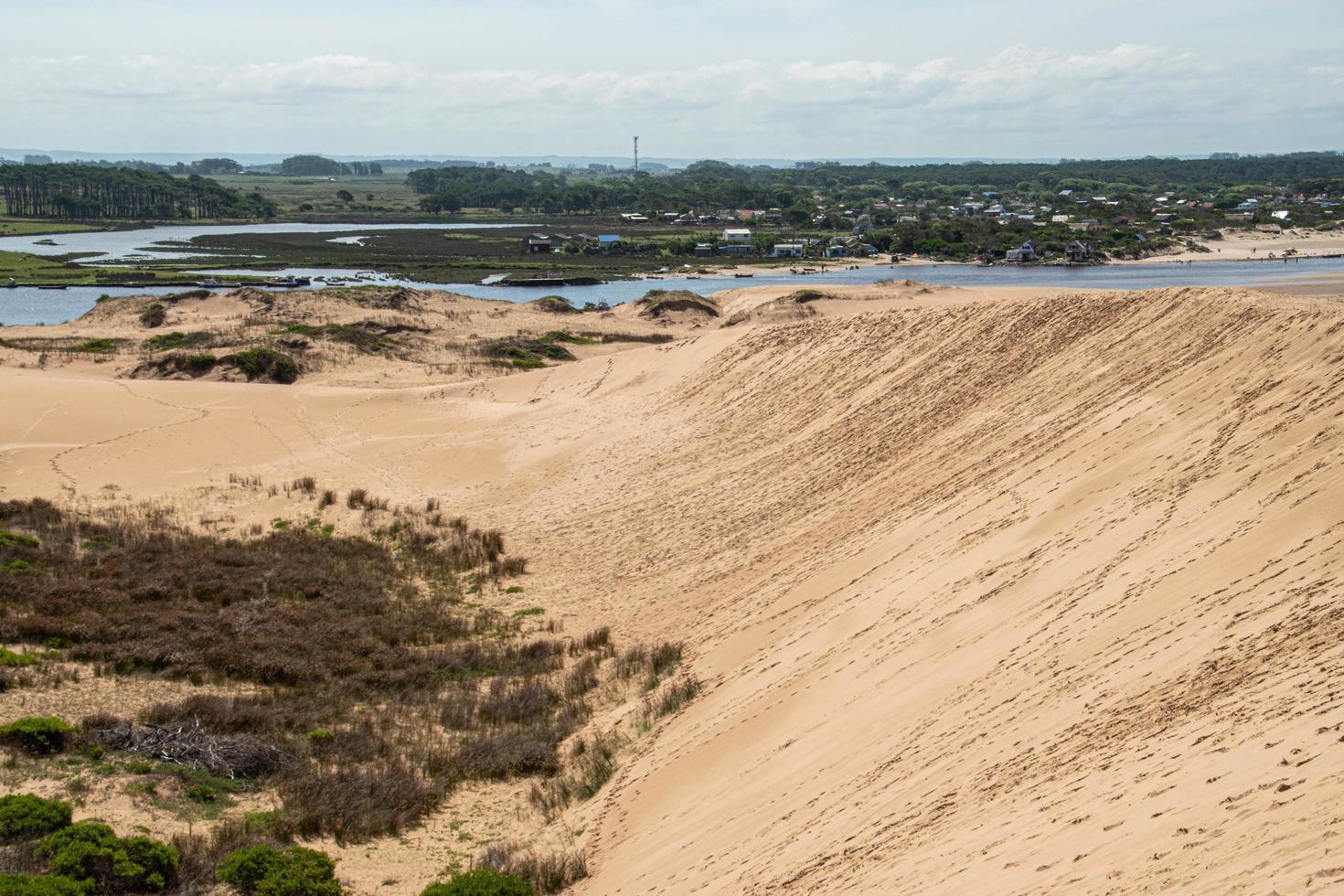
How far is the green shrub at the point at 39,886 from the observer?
8.53 meters

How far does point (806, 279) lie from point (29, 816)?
76.3 metres

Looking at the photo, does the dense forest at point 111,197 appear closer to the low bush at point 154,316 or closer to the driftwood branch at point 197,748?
the low bush at point 154,316

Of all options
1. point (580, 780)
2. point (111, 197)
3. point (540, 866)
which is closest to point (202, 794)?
point (540, 866)

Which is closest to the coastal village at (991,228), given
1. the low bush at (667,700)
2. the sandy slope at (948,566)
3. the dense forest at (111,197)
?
the dense forest at (111,197)

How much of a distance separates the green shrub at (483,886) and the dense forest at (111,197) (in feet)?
450

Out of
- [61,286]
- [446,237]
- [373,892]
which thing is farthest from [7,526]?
[446,237]

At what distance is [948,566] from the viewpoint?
568 inches

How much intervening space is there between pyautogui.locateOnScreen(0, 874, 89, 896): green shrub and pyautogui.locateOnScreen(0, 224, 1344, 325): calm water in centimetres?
5427

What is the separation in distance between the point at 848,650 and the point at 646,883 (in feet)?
14.0

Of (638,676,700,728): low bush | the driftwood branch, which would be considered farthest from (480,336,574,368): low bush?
the driftwood branch

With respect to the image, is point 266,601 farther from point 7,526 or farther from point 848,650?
point 848,650

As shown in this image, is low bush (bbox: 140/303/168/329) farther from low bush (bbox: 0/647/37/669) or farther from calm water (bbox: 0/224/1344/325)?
low bush (bbox: 0/647/37/669)

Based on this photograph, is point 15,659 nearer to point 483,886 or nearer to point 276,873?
point 276,873

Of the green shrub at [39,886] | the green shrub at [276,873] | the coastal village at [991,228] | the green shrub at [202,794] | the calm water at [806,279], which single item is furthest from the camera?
the coastal village at [991,228]
